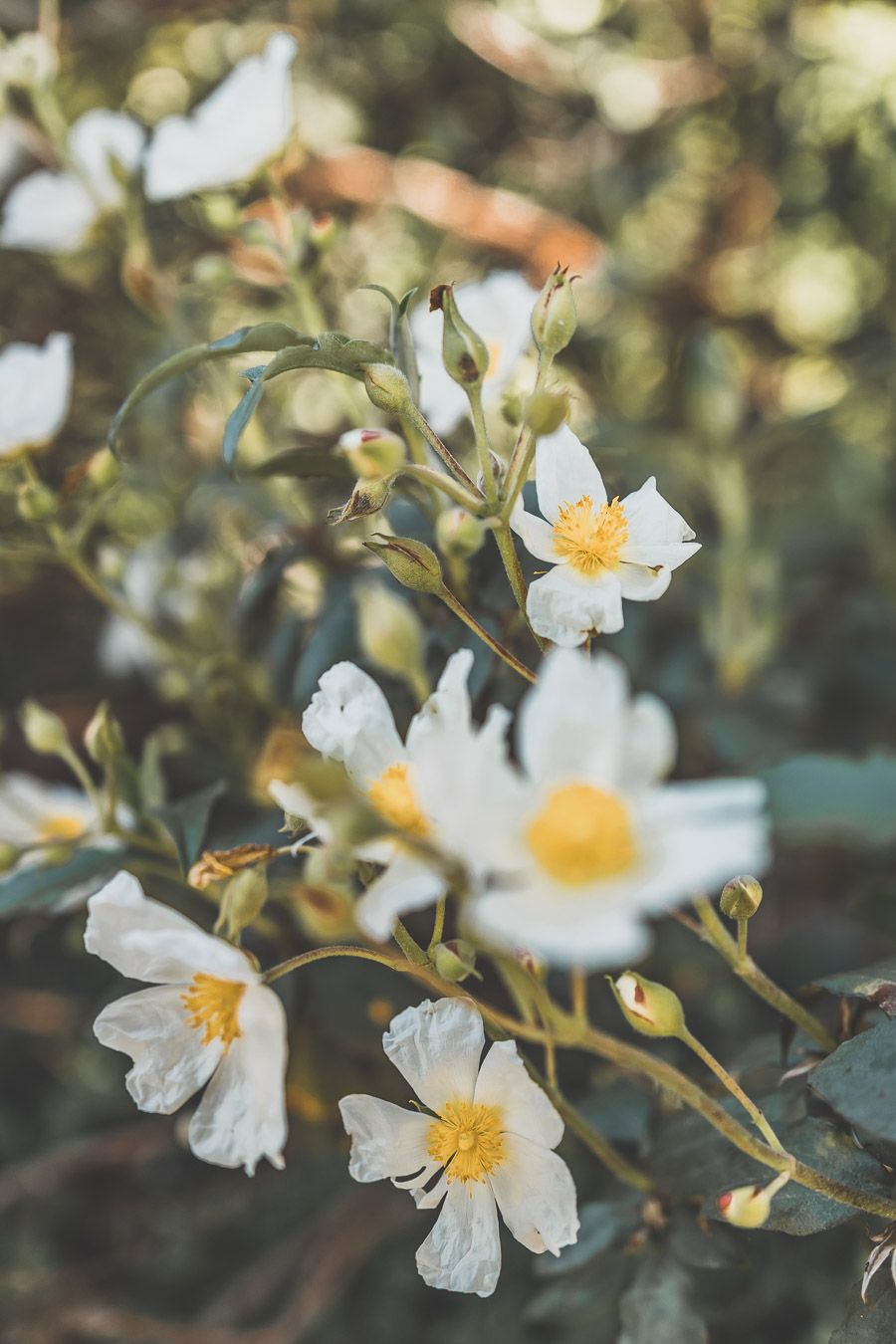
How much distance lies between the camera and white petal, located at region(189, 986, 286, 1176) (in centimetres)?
45

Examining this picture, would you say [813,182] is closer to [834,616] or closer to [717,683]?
[834,616]

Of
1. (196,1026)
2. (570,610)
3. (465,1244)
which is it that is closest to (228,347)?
(570,610)

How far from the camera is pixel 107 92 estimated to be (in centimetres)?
147

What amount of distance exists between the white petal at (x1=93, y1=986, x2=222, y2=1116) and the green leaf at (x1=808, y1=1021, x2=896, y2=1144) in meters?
0.26

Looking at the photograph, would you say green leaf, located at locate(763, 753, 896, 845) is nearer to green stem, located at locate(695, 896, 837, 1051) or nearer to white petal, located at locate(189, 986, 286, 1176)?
green stem, located at locate(695, 896, 837, 1051)

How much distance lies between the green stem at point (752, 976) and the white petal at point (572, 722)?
0.09 m

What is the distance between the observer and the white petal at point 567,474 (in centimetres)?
52

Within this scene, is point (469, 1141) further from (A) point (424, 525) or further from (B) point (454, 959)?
(A) point (424, 525)

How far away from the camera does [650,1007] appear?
0.44 meters

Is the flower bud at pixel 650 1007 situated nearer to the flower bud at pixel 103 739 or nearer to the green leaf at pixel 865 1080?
the green leaf at pixel 865 1080

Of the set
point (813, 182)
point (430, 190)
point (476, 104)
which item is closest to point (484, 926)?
point (430, 190)

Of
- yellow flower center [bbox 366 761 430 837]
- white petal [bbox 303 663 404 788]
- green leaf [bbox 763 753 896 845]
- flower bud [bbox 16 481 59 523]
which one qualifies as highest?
white petal [bbox 303 663 404 788]

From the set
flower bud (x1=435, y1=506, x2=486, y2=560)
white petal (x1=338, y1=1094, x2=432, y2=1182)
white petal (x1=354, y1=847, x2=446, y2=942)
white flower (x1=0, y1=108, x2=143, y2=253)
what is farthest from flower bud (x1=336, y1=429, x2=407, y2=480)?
white flower (x1=0, y1=108, x2=143, y2=253)

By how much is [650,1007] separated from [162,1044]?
0.21 meters
